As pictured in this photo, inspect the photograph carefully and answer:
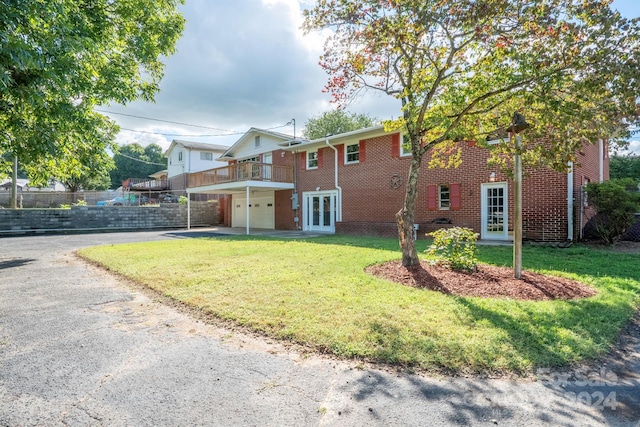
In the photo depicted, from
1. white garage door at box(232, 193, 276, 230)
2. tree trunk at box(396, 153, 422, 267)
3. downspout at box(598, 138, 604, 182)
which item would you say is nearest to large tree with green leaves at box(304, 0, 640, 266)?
tree trunk at box(396, 153, 422, 267)

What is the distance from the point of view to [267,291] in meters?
5.17

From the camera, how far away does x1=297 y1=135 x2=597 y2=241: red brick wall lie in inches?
408

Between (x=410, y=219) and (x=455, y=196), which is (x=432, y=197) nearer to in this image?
(x=455, y=196)

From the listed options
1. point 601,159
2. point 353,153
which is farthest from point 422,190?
point 601,159

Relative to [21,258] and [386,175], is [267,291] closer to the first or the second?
[21,258]

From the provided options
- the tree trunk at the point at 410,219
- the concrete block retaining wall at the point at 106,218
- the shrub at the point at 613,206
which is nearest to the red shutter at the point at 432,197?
the shrub at the point at 613,206

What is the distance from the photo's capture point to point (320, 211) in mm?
17484

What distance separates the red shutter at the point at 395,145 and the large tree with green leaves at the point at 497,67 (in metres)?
7.14

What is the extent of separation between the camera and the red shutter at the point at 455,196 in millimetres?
12234

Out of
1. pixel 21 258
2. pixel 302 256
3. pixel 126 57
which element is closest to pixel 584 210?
pixel 302 256

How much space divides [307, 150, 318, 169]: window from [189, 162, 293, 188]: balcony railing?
1253 millimetres

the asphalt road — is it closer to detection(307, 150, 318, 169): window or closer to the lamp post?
the lamp post

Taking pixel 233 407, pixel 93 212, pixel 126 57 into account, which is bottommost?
pixel 233 407

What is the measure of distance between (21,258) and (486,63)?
11906 millimetres
